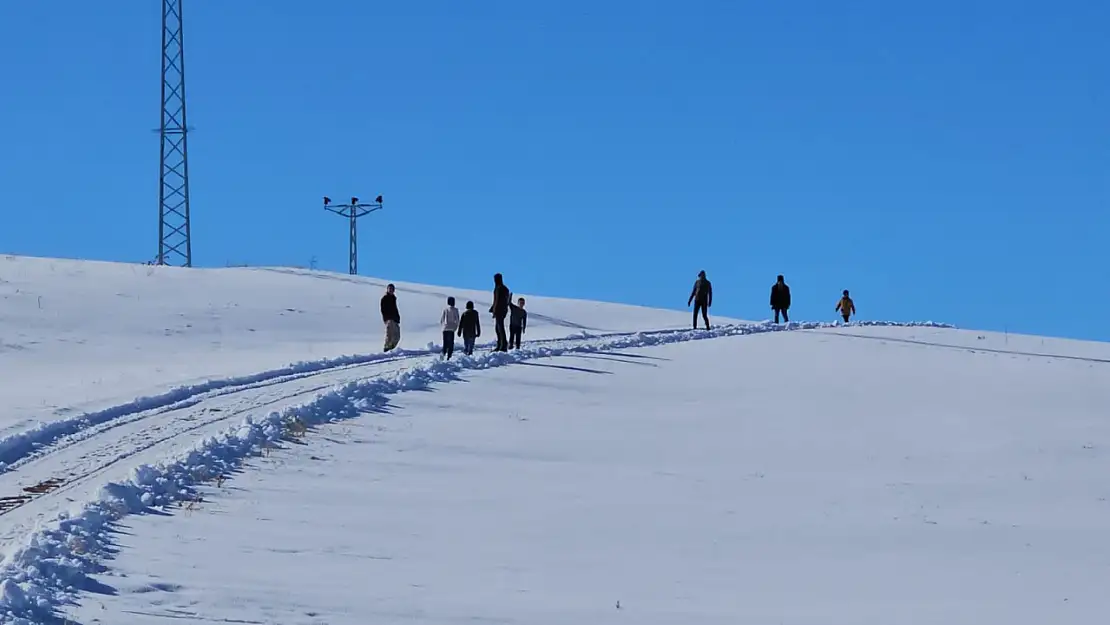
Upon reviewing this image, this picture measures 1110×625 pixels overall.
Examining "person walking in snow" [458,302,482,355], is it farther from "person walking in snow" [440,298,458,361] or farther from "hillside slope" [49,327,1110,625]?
"hillside slope" [49,327,1110,625]

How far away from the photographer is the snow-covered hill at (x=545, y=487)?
1086cm

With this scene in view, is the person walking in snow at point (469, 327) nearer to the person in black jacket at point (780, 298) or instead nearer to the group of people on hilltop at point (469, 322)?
the group of people on hilltop at point (469, 322)

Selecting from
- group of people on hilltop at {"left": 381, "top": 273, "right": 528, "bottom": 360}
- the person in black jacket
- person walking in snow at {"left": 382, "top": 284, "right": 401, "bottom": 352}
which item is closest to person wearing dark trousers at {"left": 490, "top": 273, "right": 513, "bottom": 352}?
group of people on hilltop at {"left": 381, "top": 273, "right": 528, "bottom": 360}

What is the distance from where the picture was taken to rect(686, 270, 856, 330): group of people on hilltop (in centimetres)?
3962

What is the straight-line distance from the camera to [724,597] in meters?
11.4

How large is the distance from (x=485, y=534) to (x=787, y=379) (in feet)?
55.8

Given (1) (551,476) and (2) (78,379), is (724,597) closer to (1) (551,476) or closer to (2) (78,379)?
(1) (551,476)

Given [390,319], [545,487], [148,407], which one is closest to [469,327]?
[390,319]

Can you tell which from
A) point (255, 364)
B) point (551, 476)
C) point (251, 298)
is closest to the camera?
point (551, 476)

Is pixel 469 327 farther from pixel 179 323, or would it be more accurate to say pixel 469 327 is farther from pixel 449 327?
pixel 179 323

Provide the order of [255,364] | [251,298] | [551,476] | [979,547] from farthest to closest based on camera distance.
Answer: [251,298], [255,364], [551,476], [979,547]

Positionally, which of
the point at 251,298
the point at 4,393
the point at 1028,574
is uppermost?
the point at 251,298

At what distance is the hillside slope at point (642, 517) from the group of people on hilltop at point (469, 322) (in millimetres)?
2566

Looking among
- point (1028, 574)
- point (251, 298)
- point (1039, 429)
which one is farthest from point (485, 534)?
point (251, 298)
